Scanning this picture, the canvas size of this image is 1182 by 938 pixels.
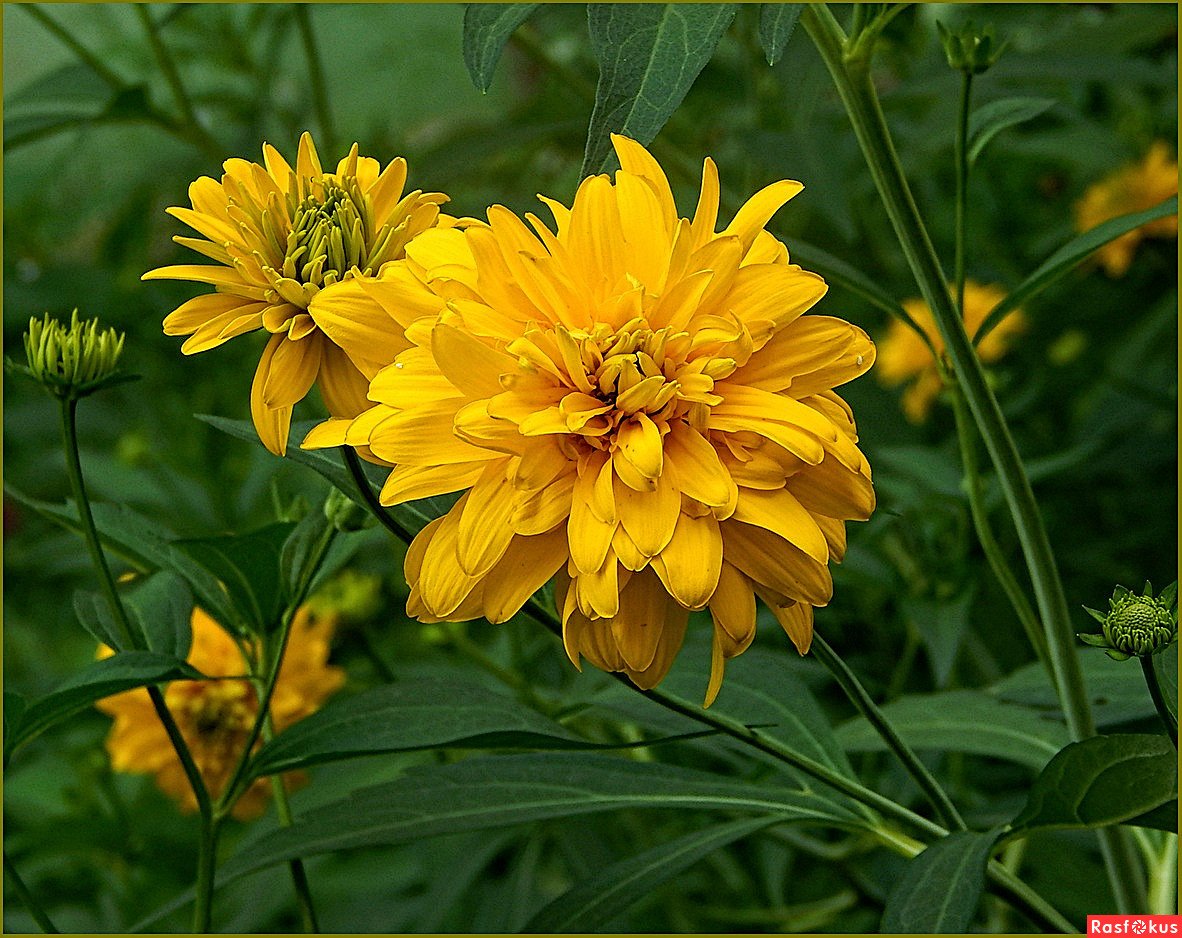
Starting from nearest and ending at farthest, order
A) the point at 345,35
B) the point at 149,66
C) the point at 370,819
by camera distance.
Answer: the point at 370,819 → the point at 149,66 → the point at 345,35

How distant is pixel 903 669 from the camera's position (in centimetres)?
72

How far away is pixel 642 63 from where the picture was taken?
0.38 meters

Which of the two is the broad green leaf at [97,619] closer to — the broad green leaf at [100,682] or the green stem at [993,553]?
the broad green leaf at [100,682]

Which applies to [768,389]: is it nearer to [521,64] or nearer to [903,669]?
[903,669]

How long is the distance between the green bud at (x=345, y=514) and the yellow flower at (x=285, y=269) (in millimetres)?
54

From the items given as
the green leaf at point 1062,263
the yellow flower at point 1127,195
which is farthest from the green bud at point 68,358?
the yellow flower at point 1127,195

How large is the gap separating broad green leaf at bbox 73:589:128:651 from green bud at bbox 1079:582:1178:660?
13.4 inches

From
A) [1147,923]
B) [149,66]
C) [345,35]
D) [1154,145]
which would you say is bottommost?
[1147,923]

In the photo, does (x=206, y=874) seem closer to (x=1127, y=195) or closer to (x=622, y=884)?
(x=622, y=884)

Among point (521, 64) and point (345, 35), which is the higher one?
point (345, 35)

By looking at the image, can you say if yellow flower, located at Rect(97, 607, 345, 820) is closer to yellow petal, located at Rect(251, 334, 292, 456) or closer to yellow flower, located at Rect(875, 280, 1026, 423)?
yellow petal, located at Rect(251, 334, 292, 456)

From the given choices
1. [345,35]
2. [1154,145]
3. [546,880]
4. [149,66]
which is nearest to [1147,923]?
[546,880]

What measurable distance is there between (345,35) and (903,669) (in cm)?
154

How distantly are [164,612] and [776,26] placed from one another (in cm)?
33
